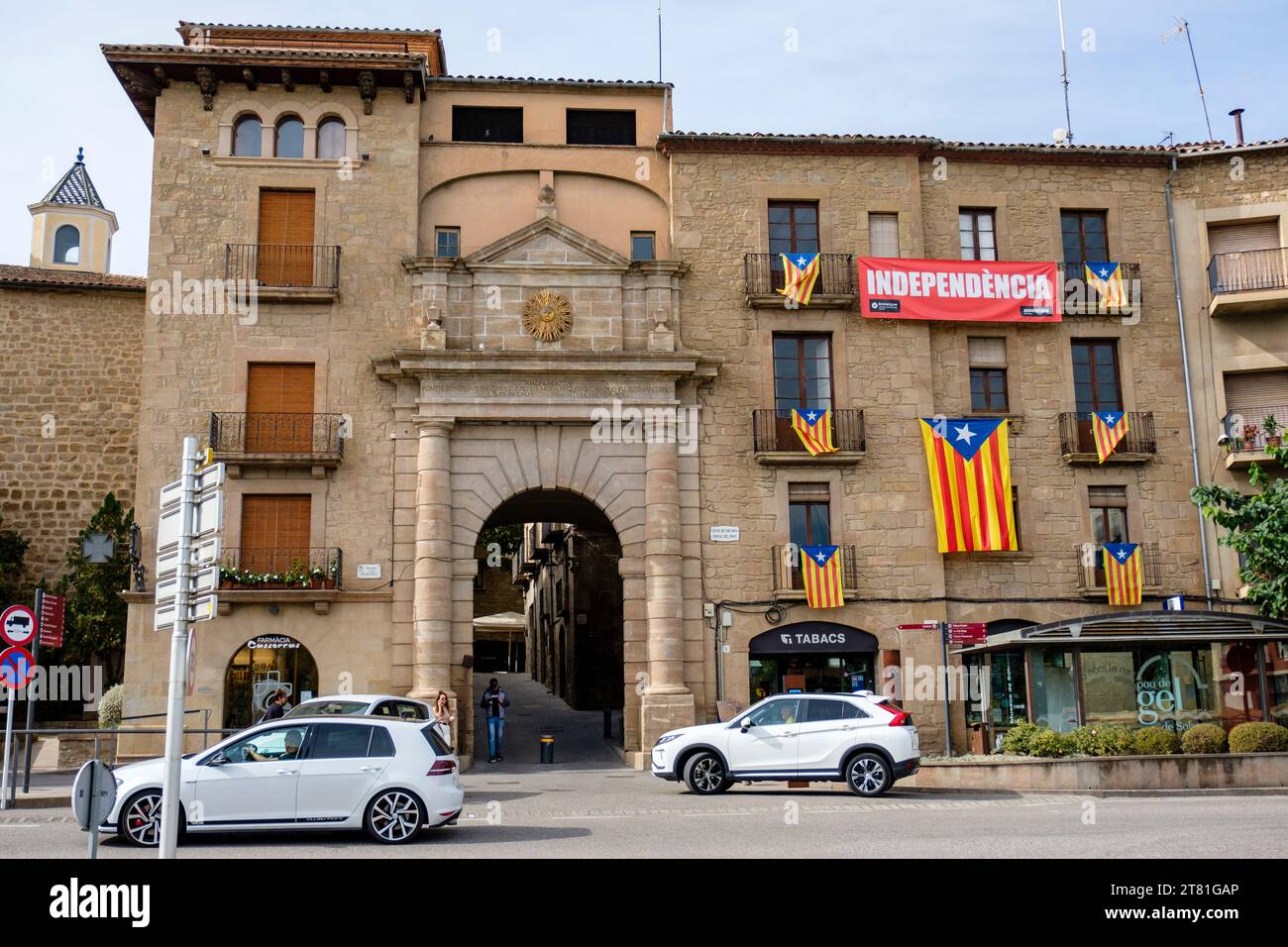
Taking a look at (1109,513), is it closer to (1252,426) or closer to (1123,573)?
(1123,573)

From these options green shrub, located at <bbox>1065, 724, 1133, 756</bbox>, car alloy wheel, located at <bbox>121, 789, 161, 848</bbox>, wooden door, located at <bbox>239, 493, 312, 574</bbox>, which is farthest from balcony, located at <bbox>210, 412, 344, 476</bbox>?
green shrub, located at <bbox>1065, 724, 1133, 756</bbox>

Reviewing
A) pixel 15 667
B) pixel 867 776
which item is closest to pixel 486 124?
pixel 15 667

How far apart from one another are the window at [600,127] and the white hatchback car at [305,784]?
19265 mm

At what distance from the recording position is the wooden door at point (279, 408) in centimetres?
2775

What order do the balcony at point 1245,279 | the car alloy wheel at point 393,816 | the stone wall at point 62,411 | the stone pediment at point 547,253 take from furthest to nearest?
the stone wall at point 62,411, the balcony at point 1245,279, the stone pediment at point 547,253, the car alloy wheel at point 393,816

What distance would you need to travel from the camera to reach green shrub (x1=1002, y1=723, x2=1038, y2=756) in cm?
2183

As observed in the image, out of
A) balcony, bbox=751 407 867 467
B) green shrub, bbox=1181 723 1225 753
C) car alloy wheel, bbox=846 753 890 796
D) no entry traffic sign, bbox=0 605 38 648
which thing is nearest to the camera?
no entry traffic sign, bbox=0 605 38 648

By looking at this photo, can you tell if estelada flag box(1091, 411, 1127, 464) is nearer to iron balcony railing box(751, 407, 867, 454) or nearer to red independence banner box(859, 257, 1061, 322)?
red independence banner box(859, 257, 1061, 322)

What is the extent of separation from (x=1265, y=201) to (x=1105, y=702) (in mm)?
14820

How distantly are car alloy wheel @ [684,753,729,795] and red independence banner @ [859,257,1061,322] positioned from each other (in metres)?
13.0

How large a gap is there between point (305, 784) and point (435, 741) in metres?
1.54

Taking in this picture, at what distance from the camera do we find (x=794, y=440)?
28734 mm

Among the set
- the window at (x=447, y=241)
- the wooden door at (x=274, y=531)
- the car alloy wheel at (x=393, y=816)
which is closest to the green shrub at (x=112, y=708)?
the wooden door at (x=274, y=531)

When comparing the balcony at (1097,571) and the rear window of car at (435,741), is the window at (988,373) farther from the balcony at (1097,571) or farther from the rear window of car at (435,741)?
the rear window of car at (435,741)
